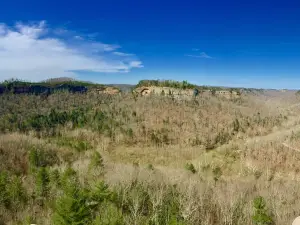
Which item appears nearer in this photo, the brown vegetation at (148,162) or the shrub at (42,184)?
the brown vegetation at (148,162)

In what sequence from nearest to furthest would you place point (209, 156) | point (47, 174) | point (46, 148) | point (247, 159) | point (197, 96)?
1. point (47, 174)
2. point (46, 148)
3. point (247, 159)
4. point (209, 156)
5. point (197, 96)

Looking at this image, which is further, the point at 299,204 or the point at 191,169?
the point at 191,169

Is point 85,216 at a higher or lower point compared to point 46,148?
higher

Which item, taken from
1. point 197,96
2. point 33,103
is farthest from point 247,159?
point 33,103

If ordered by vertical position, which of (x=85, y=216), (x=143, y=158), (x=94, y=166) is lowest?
(x=143, y=158)

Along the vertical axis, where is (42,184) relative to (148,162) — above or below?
above

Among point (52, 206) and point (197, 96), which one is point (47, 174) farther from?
point (197, 96)

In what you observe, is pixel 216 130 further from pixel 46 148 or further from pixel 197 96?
pixel 46 148

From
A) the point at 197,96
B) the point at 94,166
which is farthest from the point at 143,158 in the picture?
the point at 197,96

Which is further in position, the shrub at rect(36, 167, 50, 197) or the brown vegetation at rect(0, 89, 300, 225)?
the shrub at rect(36, 167, 50, 197)

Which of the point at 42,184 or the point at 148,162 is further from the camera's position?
the point at 148,162

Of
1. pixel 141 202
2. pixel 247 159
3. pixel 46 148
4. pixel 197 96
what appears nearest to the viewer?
pixel 141 202
